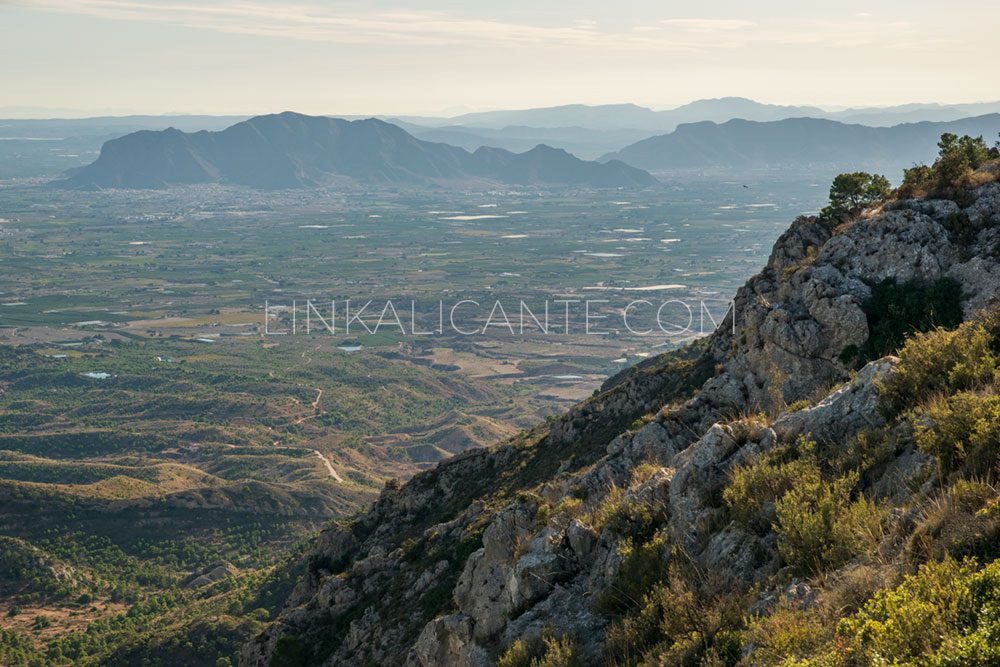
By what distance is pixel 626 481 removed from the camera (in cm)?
2048

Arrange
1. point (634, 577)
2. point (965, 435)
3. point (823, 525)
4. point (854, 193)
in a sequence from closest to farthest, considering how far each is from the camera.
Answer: point (823, 525), point (965, 435), point (634, 577), point (854, 193)

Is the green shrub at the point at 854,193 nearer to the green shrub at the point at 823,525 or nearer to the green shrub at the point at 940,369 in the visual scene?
the green shrub at the point at 940,369

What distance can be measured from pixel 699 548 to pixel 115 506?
252 ft

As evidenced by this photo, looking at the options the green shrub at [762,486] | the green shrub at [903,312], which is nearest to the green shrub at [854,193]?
the green shrub at [903,312]

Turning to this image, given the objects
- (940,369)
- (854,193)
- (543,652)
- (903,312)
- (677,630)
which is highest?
(854,193)

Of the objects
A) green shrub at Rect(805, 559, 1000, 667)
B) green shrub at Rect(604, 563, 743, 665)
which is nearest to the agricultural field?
green shrub at Rect(604, 563, 743, 665)

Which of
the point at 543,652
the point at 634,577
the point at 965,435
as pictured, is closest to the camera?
the point at 965,435

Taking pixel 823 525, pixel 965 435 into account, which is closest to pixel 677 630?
pixel 823 525

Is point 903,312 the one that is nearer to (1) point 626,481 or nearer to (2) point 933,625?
(1) point 626,481

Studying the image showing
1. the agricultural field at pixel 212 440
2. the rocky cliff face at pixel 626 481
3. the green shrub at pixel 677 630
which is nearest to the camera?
the green shrub at pixel 677 630

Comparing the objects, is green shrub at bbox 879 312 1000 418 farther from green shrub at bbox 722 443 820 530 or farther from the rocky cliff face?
green shrub at bbox 722 443 820 530

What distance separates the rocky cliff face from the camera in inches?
582

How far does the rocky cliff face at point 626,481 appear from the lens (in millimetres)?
14773

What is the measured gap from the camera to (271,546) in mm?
77375
